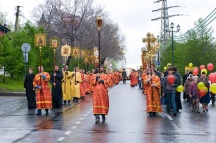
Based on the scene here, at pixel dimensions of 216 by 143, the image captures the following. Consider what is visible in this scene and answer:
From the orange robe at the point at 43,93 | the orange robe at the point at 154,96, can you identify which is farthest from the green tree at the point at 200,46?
the orange robe at the point at 43,93

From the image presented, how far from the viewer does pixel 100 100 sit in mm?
15742

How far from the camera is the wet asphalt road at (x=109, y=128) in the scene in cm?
1182

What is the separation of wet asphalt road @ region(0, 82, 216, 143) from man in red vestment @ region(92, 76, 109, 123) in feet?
Result: 1.04

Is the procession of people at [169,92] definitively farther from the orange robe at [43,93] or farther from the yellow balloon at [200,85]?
the orange robe at [43,93]

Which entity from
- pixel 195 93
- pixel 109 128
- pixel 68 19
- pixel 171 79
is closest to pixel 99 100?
pixel 109 128

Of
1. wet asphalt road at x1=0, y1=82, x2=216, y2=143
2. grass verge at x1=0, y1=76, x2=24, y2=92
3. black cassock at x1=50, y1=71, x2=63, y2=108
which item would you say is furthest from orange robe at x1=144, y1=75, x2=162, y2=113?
grass verge at x1=0, y1=76, x2=24, y2=92

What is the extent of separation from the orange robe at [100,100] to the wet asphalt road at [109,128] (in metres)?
0.39

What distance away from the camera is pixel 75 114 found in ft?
60.5

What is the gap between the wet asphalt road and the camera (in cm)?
1182

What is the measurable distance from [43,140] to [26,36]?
3365cm

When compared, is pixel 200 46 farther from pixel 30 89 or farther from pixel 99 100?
pixel 99 100

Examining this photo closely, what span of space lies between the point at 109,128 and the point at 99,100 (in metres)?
1.90

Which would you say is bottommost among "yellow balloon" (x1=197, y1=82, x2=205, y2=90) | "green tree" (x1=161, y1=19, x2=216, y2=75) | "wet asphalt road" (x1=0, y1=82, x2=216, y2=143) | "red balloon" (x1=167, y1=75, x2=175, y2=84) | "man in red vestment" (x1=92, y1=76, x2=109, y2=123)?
"wet asphalt road" (x1=0, y1=82, x2=216, y2=143)

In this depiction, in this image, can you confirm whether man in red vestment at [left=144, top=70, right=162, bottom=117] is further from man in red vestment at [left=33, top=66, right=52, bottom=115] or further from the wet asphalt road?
man in red vestment at [left=33, top=66, right=52, bottom=115]
